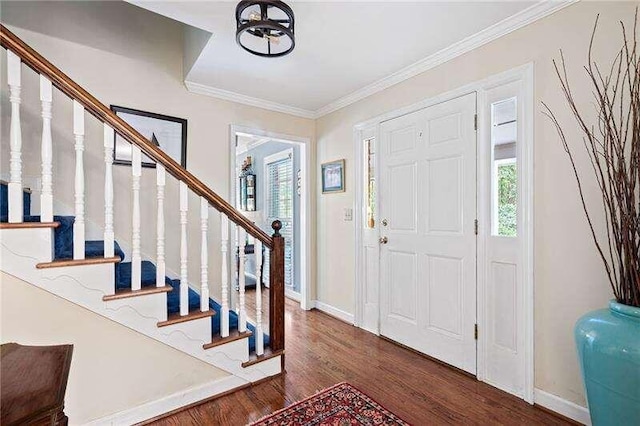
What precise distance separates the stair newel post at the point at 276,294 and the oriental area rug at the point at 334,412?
48 centimetres

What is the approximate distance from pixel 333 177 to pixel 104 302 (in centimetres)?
243

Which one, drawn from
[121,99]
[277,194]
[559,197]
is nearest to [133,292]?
[121,99]

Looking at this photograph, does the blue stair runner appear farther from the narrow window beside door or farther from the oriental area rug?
the narrow window beside door

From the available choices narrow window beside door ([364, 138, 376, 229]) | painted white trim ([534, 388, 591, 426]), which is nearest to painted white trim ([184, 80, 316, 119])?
narrow window beside door ([364, 138, 376, 229])

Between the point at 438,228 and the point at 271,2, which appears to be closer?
the point at 271,2

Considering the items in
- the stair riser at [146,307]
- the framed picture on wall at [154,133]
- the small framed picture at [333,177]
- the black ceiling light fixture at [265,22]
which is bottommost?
the stair riser at [146,307]

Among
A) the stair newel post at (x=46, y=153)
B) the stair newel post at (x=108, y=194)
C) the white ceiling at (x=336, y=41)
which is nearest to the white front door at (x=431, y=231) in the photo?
the white ceiling at (x=336, y=41)

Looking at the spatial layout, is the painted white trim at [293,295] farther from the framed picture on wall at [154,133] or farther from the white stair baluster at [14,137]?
the white stair baluster at [14,137]

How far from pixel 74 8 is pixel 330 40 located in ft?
6.95

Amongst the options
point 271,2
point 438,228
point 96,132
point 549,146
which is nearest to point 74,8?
point 96,132

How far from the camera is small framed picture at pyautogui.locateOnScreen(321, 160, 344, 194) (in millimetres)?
3339

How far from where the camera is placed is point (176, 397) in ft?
5.90

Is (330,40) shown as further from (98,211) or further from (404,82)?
(98,211)

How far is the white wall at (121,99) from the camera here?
227cm
